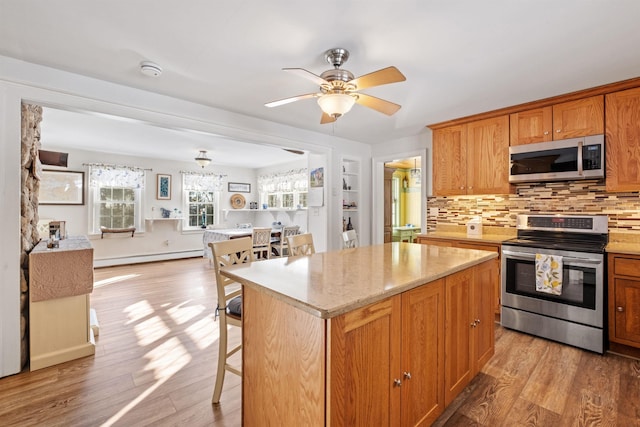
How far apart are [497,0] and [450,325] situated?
181 cm

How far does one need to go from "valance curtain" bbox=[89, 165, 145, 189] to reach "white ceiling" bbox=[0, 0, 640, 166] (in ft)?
14.3

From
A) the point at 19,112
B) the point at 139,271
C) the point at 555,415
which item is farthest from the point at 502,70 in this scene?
the point at 139,271

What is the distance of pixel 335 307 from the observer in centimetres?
105

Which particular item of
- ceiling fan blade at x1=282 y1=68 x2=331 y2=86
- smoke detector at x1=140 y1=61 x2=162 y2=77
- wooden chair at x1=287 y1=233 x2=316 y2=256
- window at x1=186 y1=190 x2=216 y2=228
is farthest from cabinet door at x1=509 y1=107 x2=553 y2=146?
window at x1=186 y1=190 x2=216 y2=228

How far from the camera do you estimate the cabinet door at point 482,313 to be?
1992 millimetres

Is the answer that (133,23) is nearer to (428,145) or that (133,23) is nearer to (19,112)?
(19,112)

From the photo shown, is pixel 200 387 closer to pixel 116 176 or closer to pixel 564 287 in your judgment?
pixel 564 287

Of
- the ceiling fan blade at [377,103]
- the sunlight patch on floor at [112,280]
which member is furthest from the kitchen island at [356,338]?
the sunlight patch on floor at [112,280]

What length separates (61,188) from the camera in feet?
18.7

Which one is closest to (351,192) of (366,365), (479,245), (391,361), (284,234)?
(284,234)

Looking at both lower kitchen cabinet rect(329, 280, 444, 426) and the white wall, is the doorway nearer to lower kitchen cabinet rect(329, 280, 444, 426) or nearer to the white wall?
the white wall

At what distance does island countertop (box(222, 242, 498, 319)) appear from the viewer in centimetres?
116

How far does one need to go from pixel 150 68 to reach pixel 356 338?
8.17ft

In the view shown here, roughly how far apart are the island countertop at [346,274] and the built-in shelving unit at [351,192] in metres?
2.72
